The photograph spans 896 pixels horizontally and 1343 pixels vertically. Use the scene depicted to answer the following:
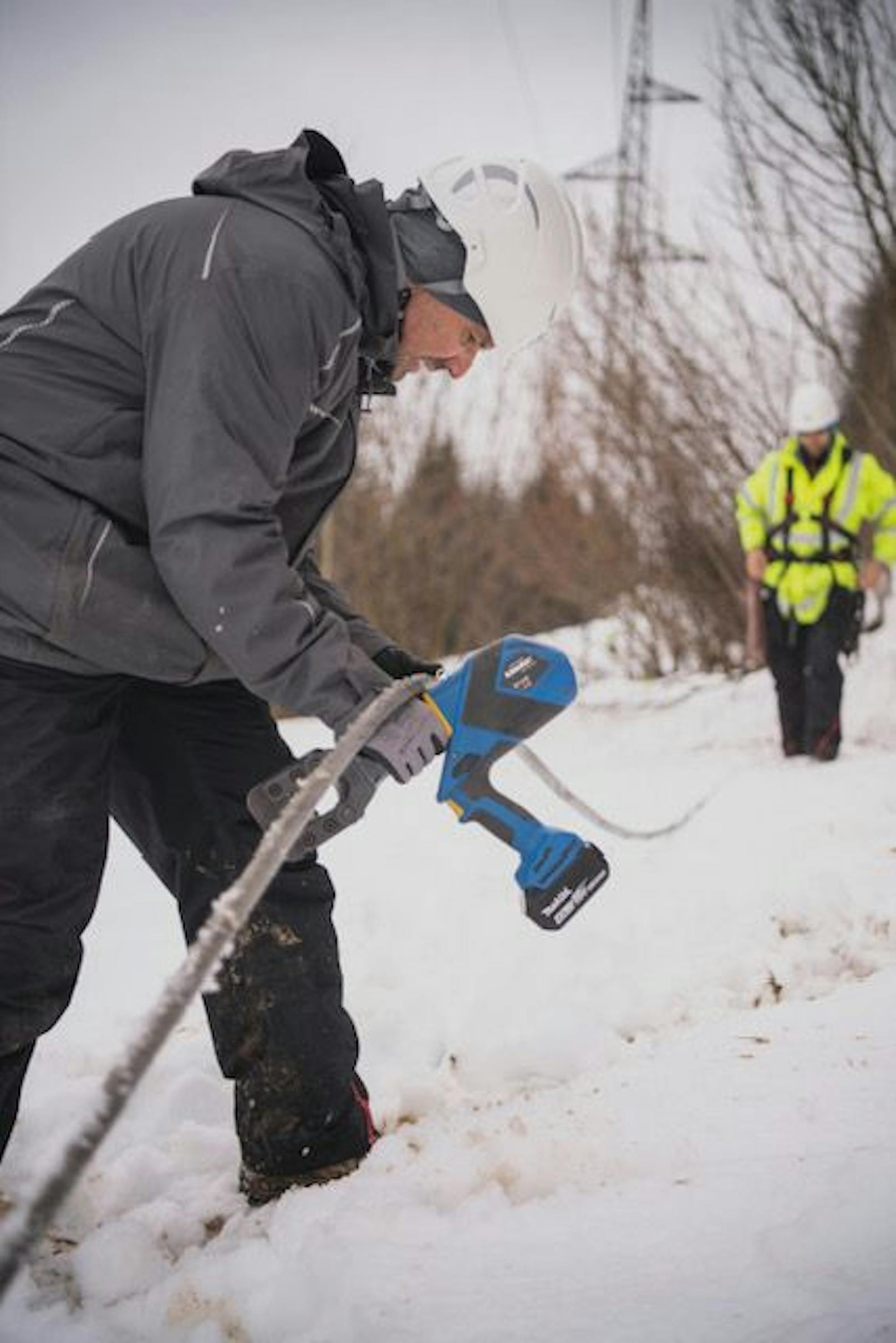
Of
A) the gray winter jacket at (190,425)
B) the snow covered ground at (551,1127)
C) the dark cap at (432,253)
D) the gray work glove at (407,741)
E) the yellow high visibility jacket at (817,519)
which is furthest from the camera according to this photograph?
the yellow high visibility jacket at (817,519)

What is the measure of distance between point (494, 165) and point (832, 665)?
424 cm

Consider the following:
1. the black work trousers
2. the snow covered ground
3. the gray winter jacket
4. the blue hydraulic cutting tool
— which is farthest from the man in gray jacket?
the black work trousers

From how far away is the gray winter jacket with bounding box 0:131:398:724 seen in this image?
5.35ft

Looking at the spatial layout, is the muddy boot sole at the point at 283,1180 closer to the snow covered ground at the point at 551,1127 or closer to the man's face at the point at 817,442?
the snow covered ground at the point at 551,1127

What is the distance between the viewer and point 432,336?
2.06m

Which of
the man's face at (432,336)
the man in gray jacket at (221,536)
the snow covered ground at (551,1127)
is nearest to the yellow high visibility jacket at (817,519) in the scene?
the snow covered ground at (551,1127)

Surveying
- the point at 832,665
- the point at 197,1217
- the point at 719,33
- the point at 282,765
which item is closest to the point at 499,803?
the point at 282,765

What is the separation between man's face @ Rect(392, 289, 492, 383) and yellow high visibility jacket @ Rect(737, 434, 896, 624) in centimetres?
402

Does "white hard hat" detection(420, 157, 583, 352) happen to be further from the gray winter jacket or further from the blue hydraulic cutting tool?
the blue hydraulic cutting tool

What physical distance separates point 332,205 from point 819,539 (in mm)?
4399

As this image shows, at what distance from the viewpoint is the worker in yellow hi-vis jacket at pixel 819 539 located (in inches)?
224

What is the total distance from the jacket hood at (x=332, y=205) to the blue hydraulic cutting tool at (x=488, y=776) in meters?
0.60

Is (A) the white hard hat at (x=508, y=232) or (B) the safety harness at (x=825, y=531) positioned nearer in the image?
(A) the white hard hat at (x=508, y=232)

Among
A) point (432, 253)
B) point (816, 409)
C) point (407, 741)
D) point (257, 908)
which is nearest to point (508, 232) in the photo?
point (432, 253)
